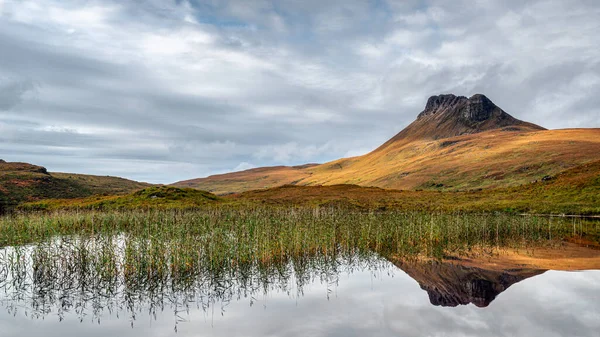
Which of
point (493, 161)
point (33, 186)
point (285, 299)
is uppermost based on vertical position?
point (493, 161)

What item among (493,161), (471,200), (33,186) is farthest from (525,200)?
(33,186)

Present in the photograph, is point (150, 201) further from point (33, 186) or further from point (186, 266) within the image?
point (33, 186)

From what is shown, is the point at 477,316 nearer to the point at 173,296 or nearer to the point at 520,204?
the point at 173,296

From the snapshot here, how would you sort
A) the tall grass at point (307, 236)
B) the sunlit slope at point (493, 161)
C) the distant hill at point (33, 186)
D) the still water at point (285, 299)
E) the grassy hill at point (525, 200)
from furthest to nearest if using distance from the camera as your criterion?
1. the distant hill at point (33, 186)
2. the sunlit slope at point (493, 161)
3. the grassy hill at point (525, 200)
4. the tall grass at point (307, 236)
5. the still water at point (285, 299)

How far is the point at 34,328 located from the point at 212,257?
23.7ft

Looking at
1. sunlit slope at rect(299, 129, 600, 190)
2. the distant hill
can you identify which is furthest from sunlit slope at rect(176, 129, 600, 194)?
the distant hill

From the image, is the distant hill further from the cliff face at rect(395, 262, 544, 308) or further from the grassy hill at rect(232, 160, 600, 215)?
the cliff face at rect(395, 262, 544, 308)

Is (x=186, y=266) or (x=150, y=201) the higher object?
(x=150, y=201)

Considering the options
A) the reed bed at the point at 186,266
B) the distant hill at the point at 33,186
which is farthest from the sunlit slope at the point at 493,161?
the distant hill at the point at 33,186

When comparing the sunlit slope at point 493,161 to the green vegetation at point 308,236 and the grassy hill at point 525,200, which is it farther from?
the green vegetation at point 308,236

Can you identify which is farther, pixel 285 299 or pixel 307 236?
pixel 307 236

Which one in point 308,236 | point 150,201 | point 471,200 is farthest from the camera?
point 150,201

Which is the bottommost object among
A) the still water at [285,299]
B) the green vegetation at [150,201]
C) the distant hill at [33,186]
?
the still water at [285,299]

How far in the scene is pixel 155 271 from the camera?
16.2 metres
